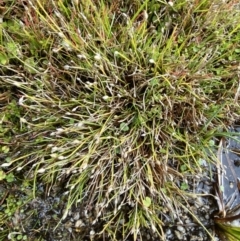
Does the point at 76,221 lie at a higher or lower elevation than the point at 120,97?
lower

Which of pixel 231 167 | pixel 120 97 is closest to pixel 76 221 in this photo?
pixel 120 97

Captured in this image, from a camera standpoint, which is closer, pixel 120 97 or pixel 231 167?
pixel 120 97

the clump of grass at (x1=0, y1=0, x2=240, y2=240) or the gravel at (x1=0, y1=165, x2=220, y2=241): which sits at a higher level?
the clump of grass at (x1=0, y1=0, x2=240, y2=240)

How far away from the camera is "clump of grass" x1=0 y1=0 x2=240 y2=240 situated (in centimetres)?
159

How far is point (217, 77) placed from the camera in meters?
1.64

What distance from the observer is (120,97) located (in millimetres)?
1640

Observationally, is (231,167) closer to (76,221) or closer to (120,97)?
(120,97)

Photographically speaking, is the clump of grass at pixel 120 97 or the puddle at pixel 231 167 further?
the puddle at pixel 231 167

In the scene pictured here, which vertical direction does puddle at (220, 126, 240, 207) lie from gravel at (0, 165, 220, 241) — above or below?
above

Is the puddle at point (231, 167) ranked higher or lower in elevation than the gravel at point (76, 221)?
higher

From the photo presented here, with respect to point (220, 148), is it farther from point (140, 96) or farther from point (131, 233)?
point (131, 233)

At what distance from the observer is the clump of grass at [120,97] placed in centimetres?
159

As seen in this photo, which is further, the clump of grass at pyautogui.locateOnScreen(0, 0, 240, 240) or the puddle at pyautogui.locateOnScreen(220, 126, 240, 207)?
the puddle at pyautogui.locateOnScreen(220, 126, 240, 207)

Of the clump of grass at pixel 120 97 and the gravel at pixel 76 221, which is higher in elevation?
the clump of grass at pixel 120 97
